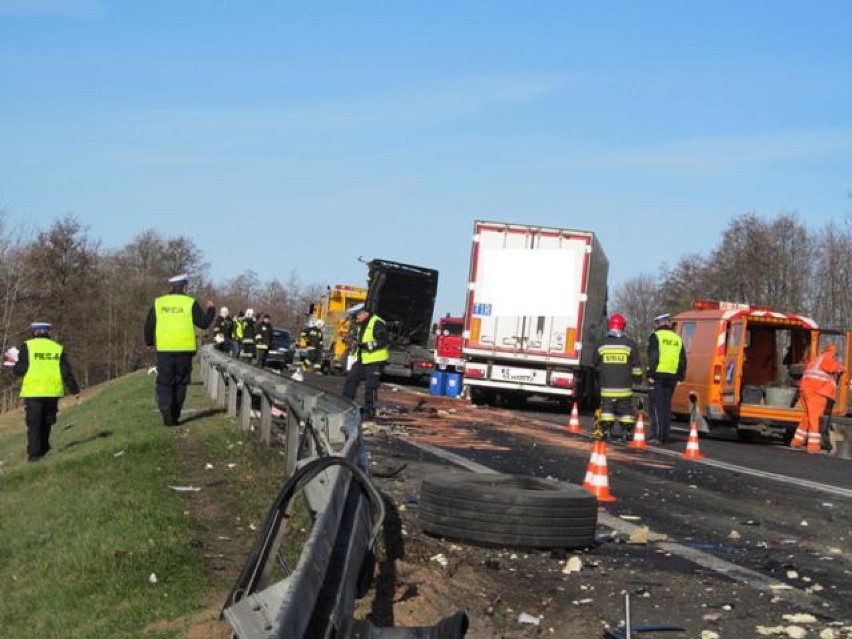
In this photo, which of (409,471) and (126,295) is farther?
(126,295)

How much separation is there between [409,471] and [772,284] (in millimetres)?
56902

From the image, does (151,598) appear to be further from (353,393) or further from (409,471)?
(353,393)

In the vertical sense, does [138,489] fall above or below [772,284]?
below

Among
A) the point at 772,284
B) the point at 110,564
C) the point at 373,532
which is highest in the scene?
the point at 772,284

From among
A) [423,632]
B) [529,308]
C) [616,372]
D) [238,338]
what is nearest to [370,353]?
[616,372]

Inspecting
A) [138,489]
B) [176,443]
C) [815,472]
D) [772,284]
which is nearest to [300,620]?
[138,489]

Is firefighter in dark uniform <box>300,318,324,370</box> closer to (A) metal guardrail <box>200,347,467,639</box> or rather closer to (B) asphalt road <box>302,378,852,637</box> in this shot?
(B) asphalt road <box>302,378,852,637</box>

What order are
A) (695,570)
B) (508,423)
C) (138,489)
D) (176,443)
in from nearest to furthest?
(695,570) → (138,489) → (176,443) → (508,423)

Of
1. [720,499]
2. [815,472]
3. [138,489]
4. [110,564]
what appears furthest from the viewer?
[815,472]

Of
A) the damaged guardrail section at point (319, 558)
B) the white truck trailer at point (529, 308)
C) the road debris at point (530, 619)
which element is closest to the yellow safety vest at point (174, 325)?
the damaged guardrail section at point (319, 558)

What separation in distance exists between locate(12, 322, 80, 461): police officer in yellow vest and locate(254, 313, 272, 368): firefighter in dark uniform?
→ 19311 millimetres

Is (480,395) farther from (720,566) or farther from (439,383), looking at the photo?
(720,566)

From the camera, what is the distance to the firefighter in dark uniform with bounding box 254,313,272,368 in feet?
111

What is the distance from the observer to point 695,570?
6852 millimetres
